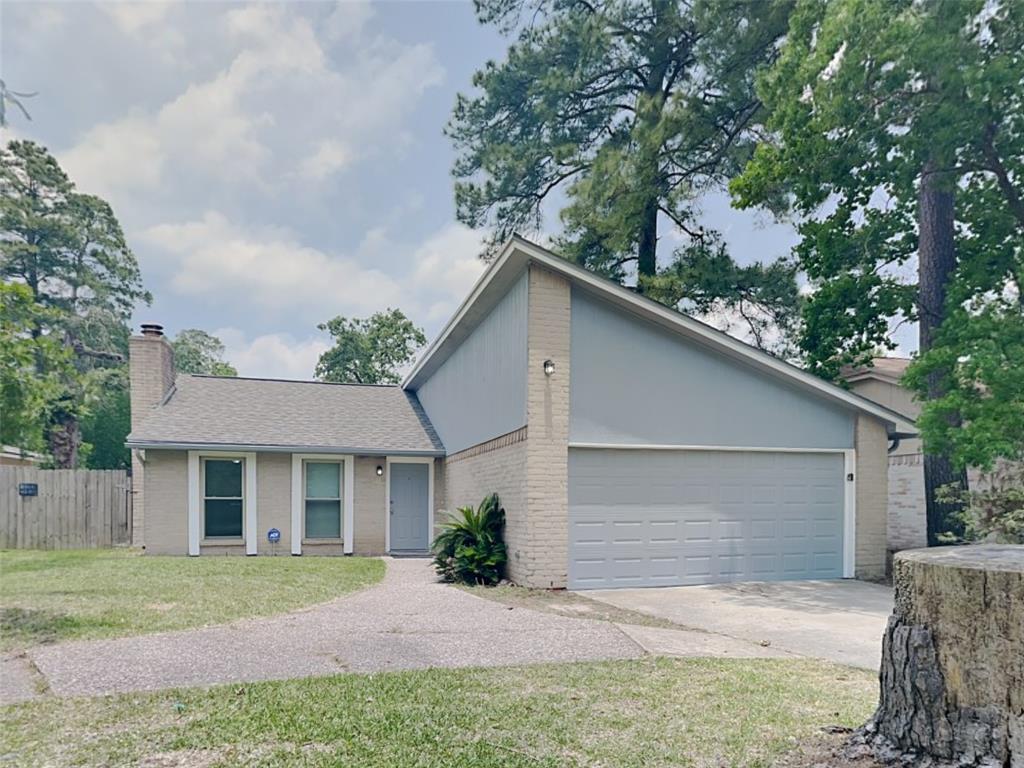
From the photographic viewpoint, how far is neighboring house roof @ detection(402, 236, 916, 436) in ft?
30.7

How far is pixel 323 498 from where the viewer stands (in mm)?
14312

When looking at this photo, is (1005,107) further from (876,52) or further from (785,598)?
(785,598)

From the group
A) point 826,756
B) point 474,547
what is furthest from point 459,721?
point 474,547

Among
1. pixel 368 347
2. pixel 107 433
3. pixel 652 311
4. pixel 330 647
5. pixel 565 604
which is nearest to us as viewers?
pixel 330 647

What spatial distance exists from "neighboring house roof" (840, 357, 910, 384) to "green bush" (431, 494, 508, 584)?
1058 cm

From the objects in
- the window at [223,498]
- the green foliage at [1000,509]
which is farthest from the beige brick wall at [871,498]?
the window at [223,498]

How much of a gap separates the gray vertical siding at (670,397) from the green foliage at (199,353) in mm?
41477

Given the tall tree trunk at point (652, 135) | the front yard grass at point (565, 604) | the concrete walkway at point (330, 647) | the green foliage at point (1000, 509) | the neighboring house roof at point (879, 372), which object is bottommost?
the front yard grass at point (565, 604)

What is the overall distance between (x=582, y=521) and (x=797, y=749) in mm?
6092

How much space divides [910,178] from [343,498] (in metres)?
12.6

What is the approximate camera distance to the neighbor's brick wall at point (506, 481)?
373 inches

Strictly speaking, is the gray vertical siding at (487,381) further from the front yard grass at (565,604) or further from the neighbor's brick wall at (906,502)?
the neighbor's brick wall at (906,502)

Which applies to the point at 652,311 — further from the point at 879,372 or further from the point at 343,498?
the point at 879,372

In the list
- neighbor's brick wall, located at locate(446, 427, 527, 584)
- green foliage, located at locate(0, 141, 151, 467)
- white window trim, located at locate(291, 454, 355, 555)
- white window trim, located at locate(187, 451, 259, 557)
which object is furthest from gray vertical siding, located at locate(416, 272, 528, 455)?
green foliage, located at locate(0, 141, 151, 467)
